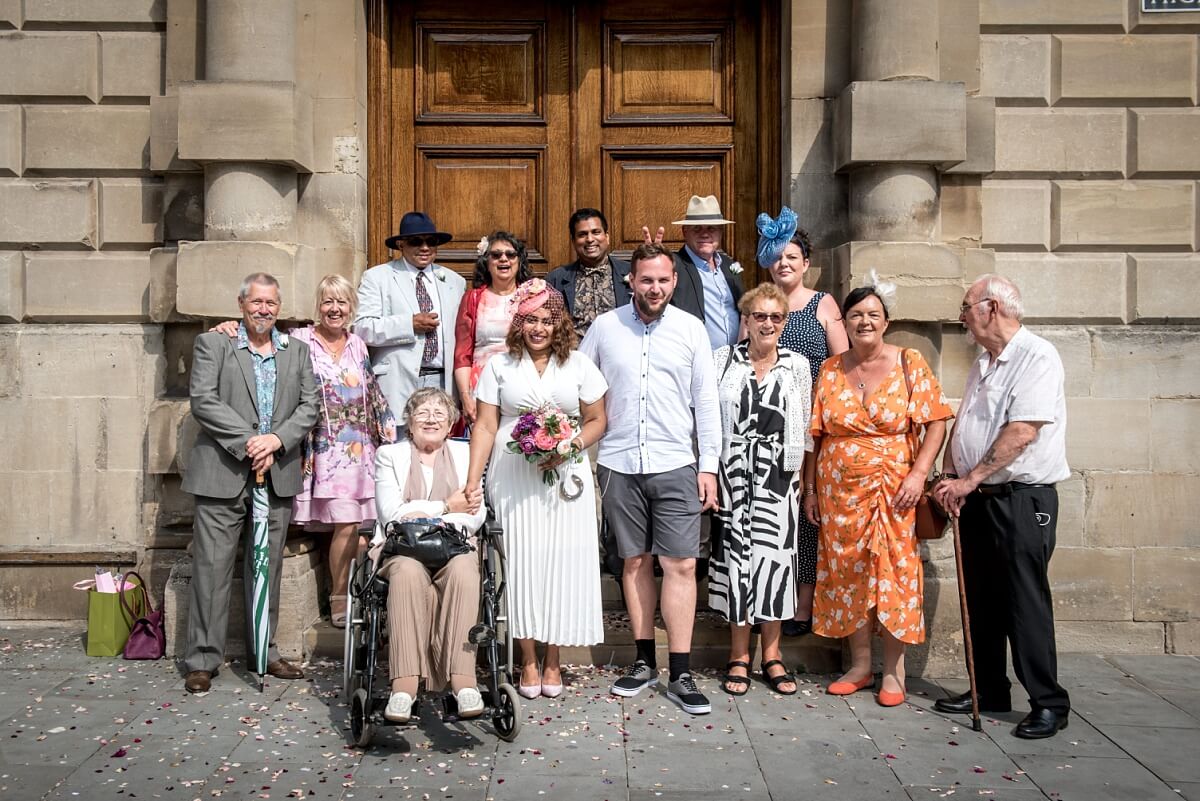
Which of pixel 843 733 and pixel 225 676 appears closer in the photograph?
pixel 843 733

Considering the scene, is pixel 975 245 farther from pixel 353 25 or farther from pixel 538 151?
pixel 353 25

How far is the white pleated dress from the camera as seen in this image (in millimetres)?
5625

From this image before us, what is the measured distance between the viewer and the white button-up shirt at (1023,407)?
5.32m

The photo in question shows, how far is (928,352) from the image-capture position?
6742 millimetres

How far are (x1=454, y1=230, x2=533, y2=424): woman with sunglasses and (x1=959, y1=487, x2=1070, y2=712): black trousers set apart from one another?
2.60 m

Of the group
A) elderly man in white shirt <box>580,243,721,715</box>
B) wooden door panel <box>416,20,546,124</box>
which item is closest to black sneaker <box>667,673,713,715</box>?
elderly man in white shirt <box>580,243,721,715</box>

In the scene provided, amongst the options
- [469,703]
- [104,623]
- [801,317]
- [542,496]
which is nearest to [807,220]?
[801,317]

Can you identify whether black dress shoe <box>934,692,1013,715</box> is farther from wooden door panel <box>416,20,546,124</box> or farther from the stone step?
wooden door panel <box>416,20,546,124</box>

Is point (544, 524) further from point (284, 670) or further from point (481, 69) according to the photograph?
point (481, 69)

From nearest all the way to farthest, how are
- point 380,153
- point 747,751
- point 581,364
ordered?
point 747,751
point 581,364
point 380,153

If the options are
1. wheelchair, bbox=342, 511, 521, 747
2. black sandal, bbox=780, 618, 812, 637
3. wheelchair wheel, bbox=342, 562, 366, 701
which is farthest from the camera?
black sandal, bbox=780, 618, 812, 637

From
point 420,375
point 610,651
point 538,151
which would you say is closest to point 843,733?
point 610,651

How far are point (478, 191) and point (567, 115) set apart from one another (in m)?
0.77

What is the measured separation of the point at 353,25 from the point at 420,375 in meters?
2.33
